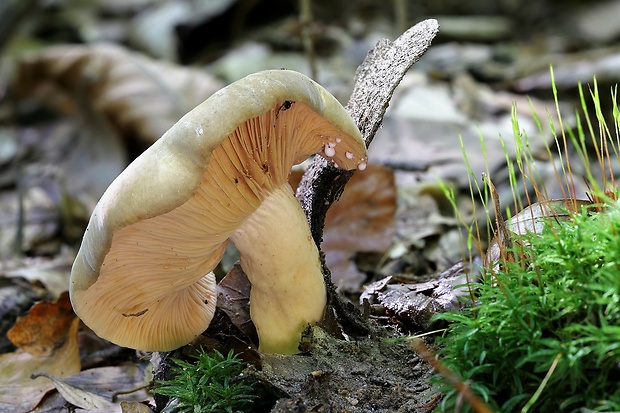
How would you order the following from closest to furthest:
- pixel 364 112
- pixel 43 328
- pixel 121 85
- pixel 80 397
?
pixel 364 112
pixel 80 397
pixel 43 328
pixel 121 85

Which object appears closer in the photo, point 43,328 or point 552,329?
point 552,329

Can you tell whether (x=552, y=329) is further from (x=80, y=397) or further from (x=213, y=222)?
(x=80, y=397)

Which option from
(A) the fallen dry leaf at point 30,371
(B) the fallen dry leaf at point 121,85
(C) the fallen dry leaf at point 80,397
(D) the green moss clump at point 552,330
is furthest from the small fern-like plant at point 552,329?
(B) the fallen dry leaf at point 121,85

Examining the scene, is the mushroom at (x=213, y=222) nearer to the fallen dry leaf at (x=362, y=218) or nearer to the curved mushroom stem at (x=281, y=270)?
the curved mushroom stem at (x=281, y=270)

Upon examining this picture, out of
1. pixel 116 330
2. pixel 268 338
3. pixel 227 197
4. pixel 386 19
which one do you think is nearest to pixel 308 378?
pixel 268 338

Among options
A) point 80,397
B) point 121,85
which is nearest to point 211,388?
point 80,397

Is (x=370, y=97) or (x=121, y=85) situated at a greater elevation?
(x=370, y=97)
